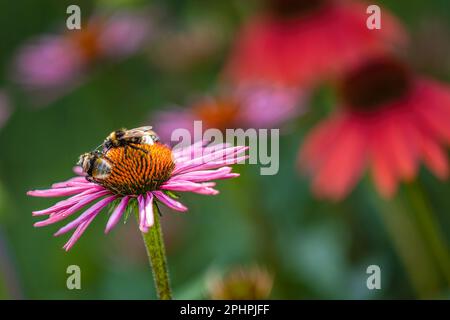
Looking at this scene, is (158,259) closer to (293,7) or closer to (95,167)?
(95,167)

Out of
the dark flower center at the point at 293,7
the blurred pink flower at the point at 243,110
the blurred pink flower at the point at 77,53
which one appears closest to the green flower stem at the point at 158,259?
the blurred pink flower at the point at 243,110

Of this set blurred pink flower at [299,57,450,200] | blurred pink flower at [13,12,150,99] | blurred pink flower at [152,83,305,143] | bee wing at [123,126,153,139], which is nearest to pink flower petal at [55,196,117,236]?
bee wing at [123,126,153,139]

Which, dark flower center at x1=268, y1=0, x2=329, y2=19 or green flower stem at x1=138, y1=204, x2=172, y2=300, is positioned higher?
dark flower center at x1=268, y1=0, x2=329, y2=19

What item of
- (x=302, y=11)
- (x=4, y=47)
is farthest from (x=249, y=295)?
(x=4, y=47)

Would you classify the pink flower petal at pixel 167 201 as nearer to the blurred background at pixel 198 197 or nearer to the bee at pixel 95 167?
the bee at pixel 95 167

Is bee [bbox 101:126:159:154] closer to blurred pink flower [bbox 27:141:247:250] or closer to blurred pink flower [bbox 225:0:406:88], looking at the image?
blurred pink flower [bbox 27:141:247:250]

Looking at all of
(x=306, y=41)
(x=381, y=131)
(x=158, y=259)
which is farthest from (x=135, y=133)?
(x=306, y=41)
